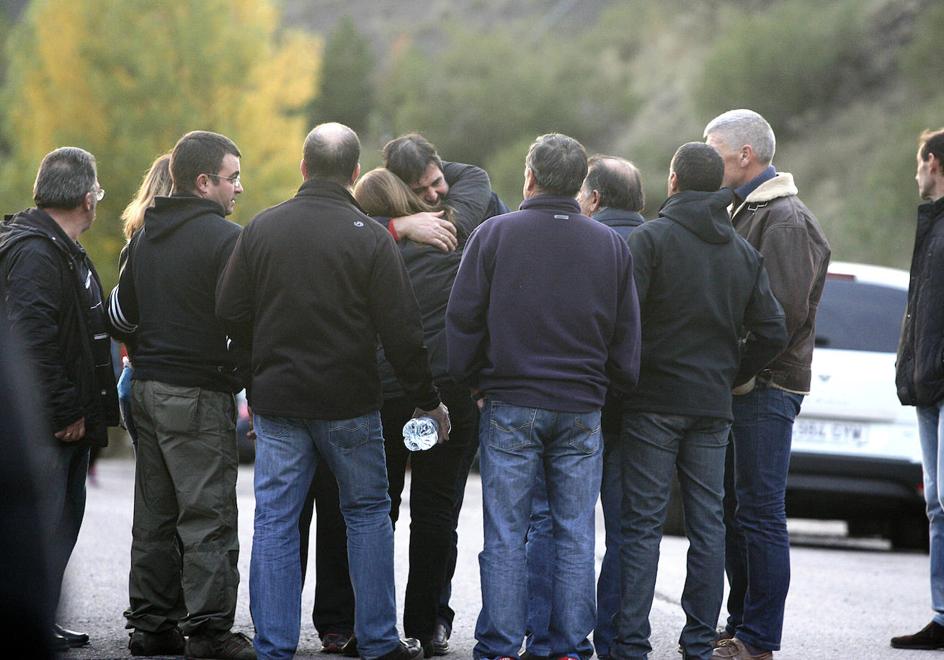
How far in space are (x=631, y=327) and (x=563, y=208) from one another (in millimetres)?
517

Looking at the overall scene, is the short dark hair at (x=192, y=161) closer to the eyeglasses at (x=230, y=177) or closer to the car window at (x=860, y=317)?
the eyeglasses at (x=230, y=177)

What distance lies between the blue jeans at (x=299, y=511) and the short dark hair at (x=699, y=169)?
1534 mm

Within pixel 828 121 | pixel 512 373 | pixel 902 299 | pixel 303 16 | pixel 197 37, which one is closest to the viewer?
pixel 512 373

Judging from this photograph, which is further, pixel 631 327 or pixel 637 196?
pixel 637 196

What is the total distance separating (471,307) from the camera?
5449mm

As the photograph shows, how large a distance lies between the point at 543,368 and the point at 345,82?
66.8 metres

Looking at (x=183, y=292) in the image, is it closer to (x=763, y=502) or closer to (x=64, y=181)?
(x=64, y=181)

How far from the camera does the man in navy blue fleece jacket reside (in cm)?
539

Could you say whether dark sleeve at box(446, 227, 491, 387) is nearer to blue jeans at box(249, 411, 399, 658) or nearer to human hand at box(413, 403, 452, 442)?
human hand at box(413, 403, 452, 442)

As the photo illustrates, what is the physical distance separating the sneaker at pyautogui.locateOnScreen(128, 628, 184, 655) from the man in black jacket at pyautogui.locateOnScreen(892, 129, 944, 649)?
128 inches

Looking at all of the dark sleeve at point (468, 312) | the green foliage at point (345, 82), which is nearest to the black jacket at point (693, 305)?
the dark sleeve at point (468, 312)

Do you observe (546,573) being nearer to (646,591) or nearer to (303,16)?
(646,591)

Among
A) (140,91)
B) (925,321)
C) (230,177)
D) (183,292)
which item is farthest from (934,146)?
(140,91)

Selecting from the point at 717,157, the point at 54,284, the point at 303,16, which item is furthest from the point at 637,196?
the point at 303,16
